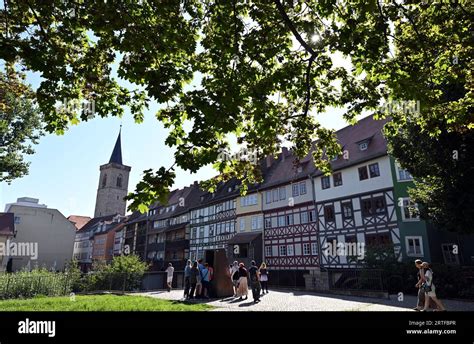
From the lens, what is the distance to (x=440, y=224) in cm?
1631

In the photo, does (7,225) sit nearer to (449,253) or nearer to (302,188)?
(302,188)

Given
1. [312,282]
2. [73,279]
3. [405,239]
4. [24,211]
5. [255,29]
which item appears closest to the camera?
[255,29]

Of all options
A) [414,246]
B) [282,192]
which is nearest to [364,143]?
[414,246]

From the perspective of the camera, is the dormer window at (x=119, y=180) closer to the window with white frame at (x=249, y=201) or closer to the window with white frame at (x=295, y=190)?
the window with white frame at (x=249, y=201)

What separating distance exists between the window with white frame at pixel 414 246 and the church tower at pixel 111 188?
73.5 m

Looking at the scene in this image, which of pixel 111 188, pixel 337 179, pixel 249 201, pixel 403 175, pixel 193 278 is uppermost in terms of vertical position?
pixel 111 188

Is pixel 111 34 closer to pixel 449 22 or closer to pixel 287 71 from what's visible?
pixel 287 71

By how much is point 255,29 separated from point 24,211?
55.2 metres

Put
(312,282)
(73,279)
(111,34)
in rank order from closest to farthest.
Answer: (111,34), (73,279), (312,282)

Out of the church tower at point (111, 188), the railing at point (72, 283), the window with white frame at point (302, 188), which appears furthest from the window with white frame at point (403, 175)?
the church tower at point (111, 188)

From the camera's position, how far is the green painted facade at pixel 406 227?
21.5m

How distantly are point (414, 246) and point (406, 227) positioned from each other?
1329mm

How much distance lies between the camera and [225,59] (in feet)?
20.6
